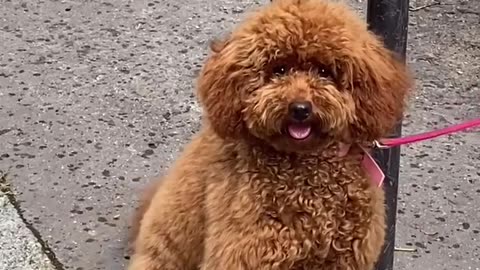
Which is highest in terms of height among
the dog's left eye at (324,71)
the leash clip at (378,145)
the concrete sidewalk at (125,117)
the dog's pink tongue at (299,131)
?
the dog's left eye at (324,71)

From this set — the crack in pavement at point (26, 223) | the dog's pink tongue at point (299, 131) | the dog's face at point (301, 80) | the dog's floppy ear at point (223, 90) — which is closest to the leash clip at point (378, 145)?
the dog's face at point (301, 80)

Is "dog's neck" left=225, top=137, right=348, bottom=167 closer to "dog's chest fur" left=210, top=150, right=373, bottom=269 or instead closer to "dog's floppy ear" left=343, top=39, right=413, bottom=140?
"dog's chest fur" left=210, top=150, right=373, bottom=269

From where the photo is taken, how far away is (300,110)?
2.87 metres

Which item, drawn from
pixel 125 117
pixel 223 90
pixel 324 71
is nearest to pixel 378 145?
pixel 324 71

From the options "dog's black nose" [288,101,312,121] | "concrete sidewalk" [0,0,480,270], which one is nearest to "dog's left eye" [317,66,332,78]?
"dog's black nose" [288,101,312,121]

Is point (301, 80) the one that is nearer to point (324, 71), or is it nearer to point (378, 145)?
point (324, 71)

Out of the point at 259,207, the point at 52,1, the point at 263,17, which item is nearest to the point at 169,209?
the point at 259,207

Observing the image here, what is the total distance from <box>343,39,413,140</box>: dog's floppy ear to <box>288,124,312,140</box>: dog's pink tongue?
154 mm

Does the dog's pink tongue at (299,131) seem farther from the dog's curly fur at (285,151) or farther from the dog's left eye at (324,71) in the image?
the dog's left eye at (324,71)

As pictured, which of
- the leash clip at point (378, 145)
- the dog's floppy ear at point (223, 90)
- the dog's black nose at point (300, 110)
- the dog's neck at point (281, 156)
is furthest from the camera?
the leash clip at point (378, 145)

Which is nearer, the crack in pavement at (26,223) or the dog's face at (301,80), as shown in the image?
the dog's face at (301,80)

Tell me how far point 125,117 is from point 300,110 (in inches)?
95.0

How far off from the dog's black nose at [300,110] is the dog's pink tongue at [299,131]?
1.8 inches

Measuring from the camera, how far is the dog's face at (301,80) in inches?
115
